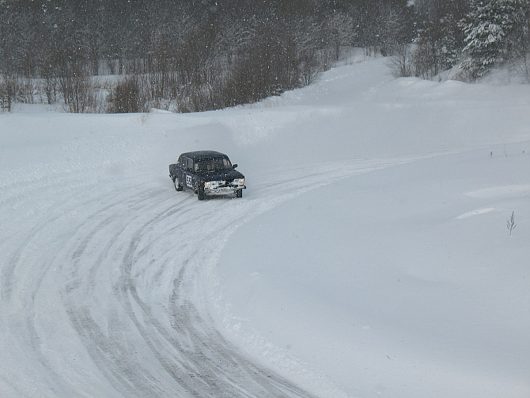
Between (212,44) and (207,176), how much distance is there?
186ft

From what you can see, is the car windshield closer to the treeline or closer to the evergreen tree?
the treeline

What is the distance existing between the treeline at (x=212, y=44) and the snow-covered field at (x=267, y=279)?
21.8 m

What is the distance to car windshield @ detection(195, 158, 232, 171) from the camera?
21.5 meters

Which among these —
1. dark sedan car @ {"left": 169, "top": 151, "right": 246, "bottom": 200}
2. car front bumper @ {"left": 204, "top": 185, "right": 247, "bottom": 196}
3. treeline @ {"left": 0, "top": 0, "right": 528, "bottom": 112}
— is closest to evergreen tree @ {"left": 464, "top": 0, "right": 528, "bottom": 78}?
treeline @ {"left": 0, "top": 0, "right": 528, "bottom": 112}

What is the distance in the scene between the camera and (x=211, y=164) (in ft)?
71.1

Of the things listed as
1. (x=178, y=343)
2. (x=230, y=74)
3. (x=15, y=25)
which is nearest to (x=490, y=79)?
(x=230, y=74)

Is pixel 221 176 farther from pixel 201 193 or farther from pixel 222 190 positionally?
pixel 201 193

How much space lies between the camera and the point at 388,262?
11953 millimetres

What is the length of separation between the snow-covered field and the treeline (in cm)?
2177

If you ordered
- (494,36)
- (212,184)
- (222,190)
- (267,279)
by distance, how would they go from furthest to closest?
(494,36)
(222,190)
(212,184)
(267,279)

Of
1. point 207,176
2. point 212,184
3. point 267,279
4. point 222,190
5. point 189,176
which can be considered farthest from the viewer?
point 189,176

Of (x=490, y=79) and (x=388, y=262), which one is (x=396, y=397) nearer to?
(x=388, y=262)

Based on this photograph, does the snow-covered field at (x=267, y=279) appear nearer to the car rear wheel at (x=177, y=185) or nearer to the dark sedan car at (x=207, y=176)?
the car rear wheel at (x=177, y=185)

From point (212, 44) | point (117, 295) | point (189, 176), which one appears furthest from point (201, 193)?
point (212, 44)
